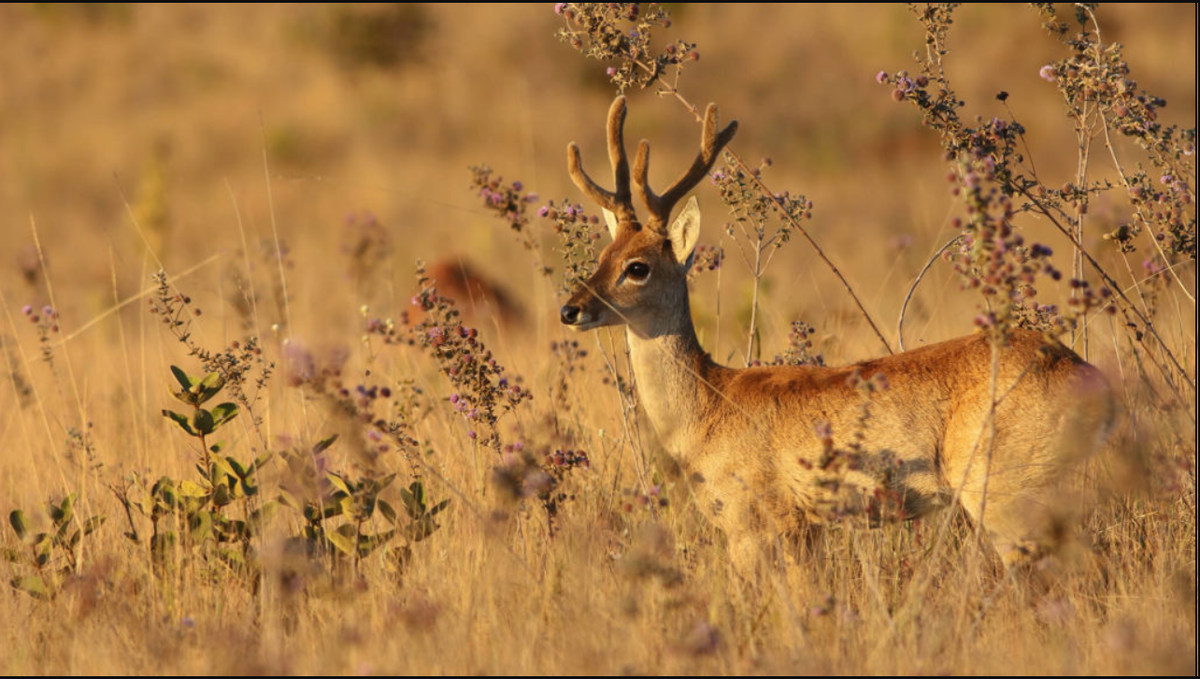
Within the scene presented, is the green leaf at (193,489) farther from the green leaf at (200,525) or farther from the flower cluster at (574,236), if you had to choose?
the flower cluster at (574,236)

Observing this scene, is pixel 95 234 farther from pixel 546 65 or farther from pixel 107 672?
pixel 107 672

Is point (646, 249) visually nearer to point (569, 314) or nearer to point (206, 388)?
point (569, 314)

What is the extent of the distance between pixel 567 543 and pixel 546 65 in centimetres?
2285

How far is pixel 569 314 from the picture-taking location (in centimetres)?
549

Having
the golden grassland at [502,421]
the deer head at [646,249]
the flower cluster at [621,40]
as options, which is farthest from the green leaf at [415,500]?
the flower cluster at [621,40]

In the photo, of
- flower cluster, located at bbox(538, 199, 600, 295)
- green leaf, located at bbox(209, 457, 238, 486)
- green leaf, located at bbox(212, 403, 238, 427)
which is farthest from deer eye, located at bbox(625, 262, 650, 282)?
green leaf, located at bbox(209, 457, 238, 486)

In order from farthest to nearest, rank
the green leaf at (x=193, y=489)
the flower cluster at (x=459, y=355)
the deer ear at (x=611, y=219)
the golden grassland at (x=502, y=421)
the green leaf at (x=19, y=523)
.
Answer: the deer ear at (x=611, y=219), the flower cluster at (x=459, y=355), the green leaf at (x=193, y=489), the green leaf at (x=19, y=523), the golden grassland at (x=502, y=421)

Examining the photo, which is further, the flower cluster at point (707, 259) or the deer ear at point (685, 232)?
the flower cluster at point (707, 259)

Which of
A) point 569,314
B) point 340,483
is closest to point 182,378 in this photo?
point 340,483

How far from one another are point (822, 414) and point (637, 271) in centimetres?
100

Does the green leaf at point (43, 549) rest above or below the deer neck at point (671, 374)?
below

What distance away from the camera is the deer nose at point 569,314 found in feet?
18.0

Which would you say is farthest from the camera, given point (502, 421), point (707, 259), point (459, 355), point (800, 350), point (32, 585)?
point (502, 421)

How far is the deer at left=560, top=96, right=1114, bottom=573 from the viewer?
16.8 feet
